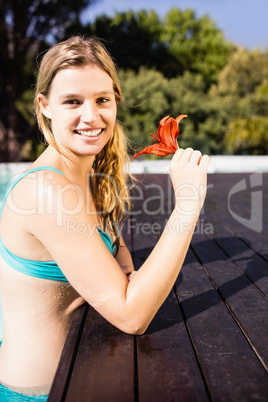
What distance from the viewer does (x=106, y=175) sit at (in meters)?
1.93

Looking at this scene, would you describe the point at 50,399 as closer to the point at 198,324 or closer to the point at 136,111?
the point at 198,324

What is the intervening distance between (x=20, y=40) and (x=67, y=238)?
15405mm

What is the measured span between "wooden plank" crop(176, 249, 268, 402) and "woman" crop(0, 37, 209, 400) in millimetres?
248

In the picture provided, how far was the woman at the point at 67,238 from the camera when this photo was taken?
124cm

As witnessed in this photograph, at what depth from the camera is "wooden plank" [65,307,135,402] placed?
3.53ft

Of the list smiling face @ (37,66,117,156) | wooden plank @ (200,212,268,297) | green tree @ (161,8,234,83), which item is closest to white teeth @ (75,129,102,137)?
smiling face @ (37,66,117,156)

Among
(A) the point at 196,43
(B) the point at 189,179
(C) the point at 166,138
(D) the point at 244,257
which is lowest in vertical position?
(D) the point at 244,257

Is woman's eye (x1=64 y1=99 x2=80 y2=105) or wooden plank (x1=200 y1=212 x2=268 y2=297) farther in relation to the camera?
wooden plank (x1=200 y1=212 x2=268 y2=297)

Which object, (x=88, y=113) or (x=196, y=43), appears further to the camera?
(x=196, y=43)

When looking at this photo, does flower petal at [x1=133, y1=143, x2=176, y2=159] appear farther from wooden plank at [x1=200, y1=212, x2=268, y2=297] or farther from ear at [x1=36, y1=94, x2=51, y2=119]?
wooden plank at [x1=200, y1=212, x2=268, y2=297]

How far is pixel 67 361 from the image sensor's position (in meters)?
1.24

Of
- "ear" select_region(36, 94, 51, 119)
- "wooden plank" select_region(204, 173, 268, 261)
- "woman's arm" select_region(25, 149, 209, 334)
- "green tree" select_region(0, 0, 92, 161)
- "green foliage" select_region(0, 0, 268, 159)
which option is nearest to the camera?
"woman's arm" select_region(25, 149, 209, 334)

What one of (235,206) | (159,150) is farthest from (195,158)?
(235,206)

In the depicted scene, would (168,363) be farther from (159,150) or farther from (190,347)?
(159,150)
